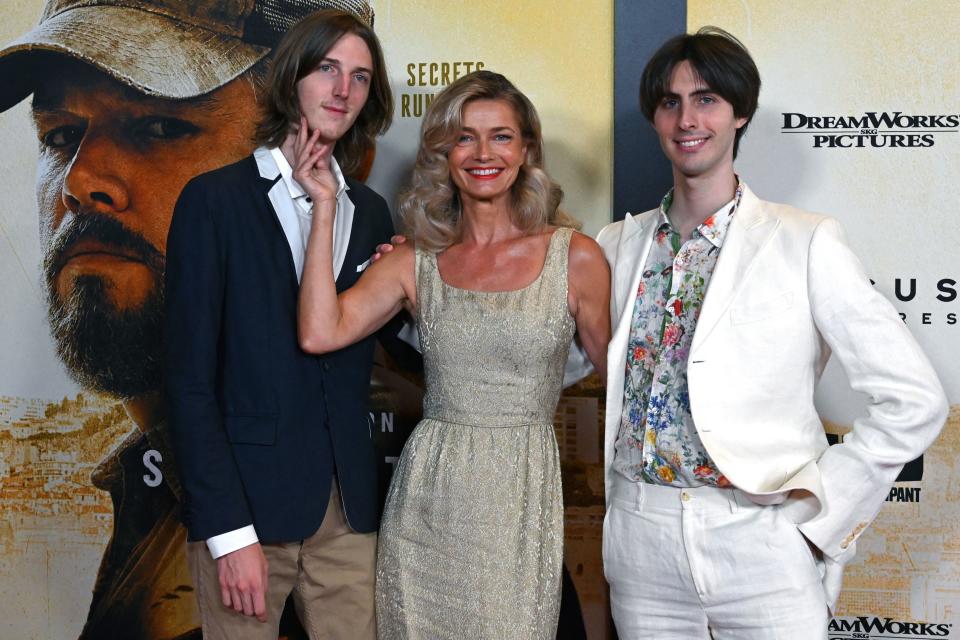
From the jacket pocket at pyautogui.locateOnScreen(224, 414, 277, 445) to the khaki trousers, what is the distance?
0.20 metres

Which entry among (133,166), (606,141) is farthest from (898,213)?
(133,166)

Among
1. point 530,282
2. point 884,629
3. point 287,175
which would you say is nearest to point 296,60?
point 287,175

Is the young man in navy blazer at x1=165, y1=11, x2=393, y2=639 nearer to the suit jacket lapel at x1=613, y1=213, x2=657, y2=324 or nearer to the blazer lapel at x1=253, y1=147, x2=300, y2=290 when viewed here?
the blazer lapel at x1=253, y1=147, x2=300, y2=290

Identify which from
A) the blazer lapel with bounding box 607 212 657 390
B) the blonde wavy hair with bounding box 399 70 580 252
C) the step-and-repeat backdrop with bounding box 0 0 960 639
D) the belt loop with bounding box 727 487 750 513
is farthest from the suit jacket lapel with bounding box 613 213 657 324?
the step-and-repeat backdrop with bounding box 0 0 960 639

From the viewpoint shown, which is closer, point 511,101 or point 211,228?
point 211,228

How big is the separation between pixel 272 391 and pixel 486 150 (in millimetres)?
715

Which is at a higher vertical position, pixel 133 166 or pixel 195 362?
pixel 133 166

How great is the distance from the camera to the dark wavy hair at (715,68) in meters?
1.99

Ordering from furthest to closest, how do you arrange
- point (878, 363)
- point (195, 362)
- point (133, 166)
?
point (133, 166) → point (195, 362) → point (878, 363)

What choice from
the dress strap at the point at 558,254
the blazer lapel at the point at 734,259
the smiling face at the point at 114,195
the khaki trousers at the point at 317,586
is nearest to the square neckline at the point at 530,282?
the dress strap at the point at 558,254

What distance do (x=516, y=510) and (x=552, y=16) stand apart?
4.67ft

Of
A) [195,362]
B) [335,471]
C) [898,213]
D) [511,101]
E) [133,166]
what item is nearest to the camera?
[195,362]

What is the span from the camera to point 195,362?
1.99m

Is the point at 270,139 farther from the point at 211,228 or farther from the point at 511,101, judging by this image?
the point at 511,101
